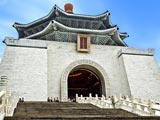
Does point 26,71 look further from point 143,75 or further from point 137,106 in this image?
point 137,106

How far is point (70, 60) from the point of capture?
55.3 ft

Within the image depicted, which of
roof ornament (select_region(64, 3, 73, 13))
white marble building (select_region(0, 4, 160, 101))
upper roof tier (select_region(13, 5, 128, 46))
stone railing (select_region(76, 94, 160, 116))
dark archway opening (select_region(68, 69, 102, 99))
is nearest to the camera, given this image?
stone railing (select_region(76, 94, 160, 116))

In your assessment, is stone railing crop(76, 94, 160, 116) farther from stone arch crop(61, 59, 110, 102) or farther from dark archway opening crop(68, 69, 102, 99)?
dark archway opening crop(68, 69, 102, 99)

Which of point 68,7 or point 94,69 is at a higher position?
point 68,7

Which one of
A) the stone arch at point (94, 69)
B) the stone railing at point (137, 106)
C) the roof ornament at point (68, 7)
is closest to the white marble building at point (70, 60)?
the stone arch at point (94, 69)

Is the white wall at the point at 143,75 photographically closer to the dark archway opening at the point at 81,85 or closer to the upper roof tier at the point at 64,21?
the upper roof tier at the point at 64,21

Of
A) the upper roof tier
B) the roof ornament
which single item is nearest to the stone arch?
the upper roof tier

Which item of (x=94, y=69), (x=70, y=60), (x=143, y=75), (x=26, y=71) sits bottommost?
(x=143, y=75)

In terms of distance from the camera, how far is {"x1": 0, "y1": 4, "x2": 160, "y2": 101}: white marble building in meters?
14.6

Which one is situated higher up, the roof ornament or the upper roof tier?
the roof ornament

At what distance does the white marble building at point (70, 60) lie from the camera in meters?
14.6

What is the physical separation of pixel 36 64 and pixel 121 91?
725 cm

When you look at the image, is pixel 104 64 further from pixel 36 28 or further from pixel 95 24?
pixel 36 28

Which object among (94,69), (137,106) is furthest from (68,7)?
(137,106)
